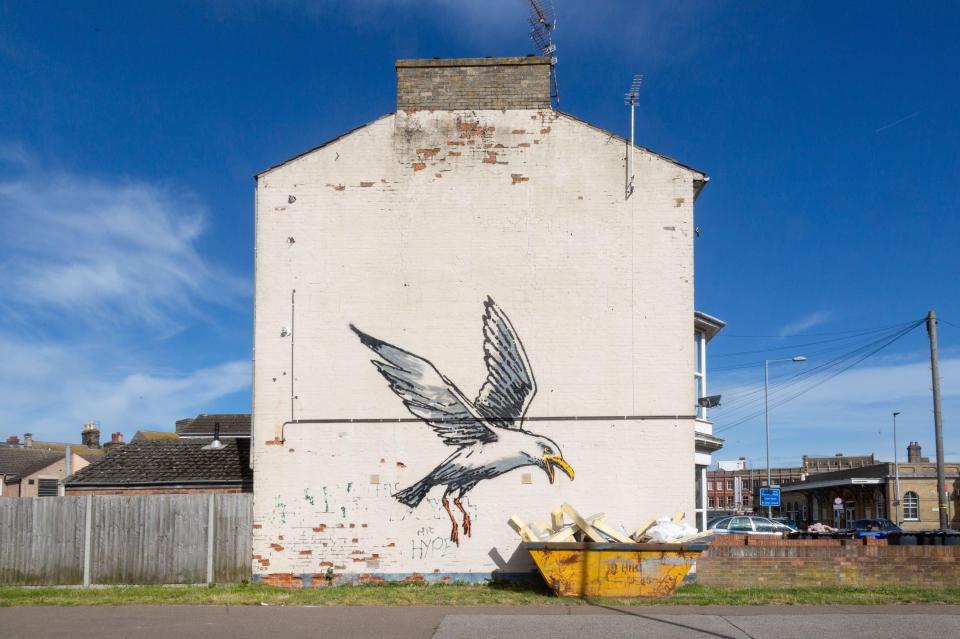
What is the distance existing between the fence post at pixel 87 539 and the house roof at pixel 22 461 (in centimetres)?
3658

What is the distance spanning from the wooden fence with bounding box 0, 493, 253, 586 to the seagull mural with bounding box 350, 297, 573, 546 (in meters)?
3.30

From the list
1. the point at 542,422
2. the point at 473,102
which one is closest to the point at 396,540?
the point at 542,422

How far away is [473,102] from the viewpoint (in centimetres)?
1641

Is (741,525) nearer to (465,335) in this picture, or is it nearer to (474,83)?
(465,335)

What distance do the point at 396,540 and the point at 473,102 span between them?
847cm

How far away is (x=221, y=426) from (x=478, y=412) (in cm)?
1899

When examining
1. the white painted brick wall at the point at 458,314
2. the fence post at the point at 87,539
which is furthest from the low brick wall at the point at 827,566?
the fence post at the point at 87,539

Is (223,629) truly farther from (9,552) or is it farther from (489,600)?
Result: (9,552)

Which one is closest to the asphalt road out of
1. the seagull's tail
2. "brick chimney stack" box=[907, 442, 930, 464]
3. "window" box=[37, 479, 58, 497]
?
the seagull's tail

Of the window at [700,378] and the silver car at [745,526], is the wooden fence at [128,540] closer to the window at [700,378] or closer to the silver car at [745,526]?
the window at [700,378]

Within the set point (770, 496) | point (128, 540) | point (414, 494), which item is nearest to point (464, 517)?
point (414, 494)

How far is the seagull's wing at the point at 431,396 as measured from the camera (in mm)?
15422

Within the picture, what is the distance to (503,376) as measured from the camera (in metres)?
15.5

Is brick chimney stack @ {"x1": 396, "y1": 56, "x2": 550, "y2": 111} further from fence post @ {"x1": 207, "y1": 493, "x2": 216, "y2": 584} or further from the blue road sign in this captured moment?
the blue road sign
